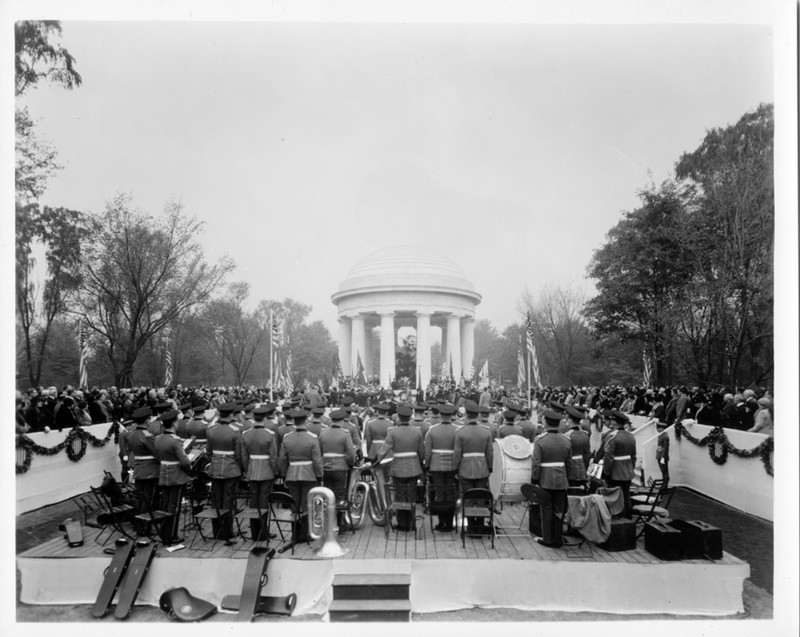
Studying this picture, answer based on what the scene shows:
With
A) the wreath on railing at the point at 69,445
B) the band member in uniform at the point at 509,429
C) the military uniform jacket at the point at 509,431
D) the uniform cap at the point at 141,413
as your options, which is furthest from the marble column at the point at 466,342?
the uniform cap at the point at 141,413

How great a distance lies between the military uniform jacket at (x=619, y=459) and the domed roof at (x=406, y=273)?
33.7 meters

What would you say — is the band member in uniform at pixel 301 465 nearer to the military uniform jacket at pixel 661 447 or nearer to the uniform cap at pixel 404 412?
the uniform cap at pixel 404 412

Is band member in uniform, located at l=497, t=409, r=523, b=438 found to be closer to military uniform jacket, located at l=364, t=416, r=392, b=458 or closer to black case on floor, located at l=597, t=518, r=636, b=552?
military uniform jacket, located at l=364, t=416, r=392, b=458

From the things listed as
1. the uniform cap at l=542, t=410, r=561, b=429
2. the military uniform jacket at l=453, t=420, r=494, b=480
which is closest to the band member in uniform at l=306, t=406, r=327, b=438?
the military uniform jacket at l=453, t=420, r=494, b=480

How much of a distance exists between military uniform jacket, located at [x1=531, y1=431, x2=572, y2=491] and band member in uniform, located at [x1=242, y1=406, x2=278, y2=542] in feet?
13.8

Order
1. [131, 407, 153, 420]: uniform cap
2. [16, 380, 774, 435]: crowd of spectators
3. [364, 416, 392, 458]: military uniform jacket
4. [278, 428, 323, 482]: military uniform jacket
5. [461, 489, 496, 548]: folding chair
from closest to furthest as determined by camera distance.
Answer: [461, 489, 496, 548]: folding chair, [278, 428, 323, 482]: military uniform jacket, [131, 407, 153, 420]: uniform cap, [364, 416, 392, 458]: military uniform jacket, [16, 380, 774, 435]: crowd of spectators

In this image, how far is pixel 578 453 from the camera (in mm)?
9438

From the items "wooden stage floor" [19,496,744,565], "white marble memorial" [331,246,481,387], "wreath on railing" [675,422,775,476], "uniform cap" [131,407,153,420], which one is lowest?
"wooden stage floor" [19,496,744,565]

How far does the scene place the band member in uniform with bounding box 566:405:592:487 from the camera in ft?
30.1

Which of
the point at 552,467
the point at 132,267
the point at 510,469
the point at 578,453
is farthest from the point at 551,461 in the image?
the point at 132,267

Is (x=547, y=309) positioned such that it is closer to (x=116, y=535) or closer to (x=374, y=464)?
(x=374, y=464)

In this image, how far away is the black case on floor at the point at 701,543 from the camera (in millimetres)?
7547

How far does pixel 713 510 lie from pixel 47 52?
1588 centimetres

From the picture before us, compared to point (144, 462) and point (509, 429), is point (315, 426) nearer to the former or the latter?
point (144, 462)
